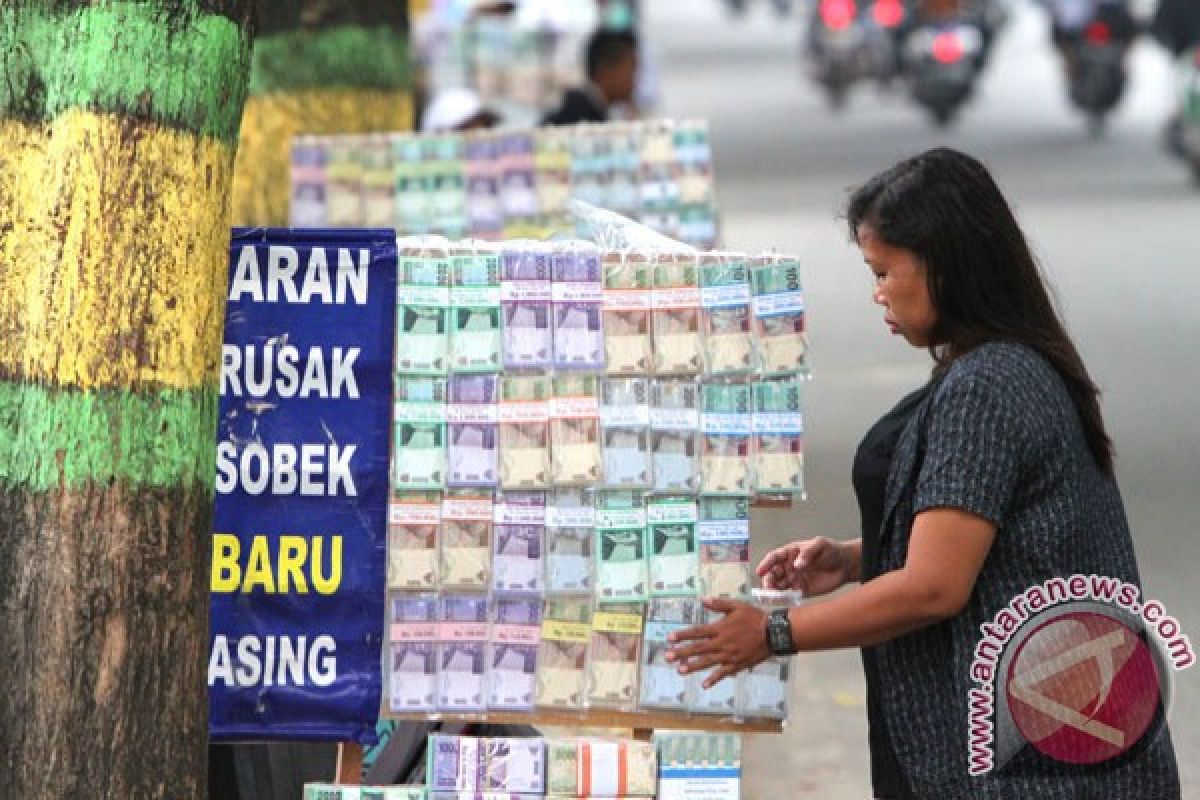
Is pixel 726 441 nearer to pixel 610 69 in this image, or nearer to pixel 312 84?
pixel 312 84

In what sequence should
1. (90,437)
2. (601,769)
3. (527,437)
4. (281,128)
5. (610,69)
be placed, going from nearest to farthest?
1. (90,437)
2. (601,769)
3. (527,437)
4. (281,128)
5. (610,69)

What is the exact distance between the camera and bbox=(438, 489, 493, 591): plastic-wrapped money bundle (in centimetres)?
519

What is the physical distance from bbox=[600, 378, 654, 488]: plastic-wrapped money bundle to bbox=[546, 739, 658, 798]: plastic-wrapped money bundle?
52 centimetres

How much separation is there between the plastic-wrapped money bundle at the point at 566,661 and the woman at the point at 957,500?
973 mm

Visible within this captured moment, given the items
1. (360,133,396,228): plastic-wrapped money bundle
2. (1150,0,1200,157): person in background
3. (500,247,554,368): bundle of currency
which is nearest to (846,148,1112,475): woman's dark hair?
(500,247,554,368): bundle of currency

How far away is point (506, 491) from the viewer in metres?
5.20

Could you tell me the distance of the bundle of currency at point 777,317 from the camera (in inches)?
207

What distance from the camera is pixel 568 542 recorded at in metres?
5.20

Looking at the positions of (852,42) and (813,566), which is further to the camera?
(852,42)

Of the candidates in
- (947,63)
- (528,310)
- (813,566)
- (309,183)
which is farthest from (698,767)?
(947,63)

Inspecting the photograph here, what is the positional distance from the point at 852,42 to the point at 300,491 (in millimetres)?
23472

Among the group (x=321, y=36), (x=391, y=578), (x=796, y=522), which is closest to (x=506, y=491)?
(x=391, y=578)

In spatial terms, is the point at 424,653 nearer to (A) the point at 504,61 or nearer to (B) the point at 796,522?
(B) the point at 796,522

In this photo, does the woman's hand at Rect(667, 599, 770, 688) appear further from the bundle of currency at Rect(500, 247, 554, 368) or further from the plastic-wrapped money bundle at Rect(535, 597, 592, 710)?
the bundle of currency at Rect(500, 247, 554, 368)
